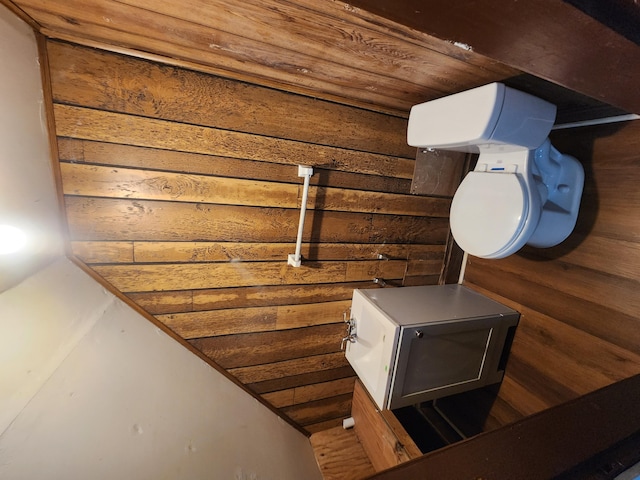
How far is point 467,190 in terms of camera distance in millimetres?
1302

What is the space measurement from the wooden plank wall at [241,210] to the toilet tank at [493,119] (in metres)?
0.42

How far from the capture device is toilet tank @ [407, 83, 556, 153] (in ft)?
3.19

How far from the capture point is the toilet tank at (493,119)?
97 centimetres

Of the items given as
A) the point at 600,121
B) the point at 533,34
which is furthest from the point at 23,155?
the point at 600,121

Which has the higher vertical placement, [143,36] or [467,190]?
[143,36]

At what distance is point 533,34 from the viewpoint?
415mm

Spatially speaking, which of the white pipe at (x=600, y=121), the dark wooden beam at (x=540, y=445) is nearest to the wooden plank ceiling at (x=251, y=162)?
the white pipe at (x=600, y=121)

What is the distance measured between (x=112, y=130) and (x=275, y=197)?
2.35 feet

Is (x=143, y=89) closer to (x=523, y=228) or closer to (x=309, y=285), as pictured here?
(x=309, y=285)

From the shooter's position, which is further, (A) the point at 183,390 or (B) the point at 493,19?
(A) the point at 183,390

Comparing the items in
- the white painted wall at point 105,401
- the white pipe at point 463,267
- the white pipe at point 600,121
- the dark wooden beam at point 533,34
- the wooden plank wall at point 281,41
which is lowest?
the white painted wall at point 105,401

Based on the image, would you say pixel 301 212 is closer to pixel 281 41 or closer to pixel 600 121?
pixel 281 41

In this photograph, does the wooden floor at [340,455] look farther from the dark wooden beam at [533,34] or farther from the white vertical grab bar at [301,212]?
the dark wooden beam at [533,34]

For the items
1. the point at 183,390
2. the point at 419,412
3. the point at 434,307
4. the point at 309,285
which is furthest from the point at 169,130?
the point at 419,412
